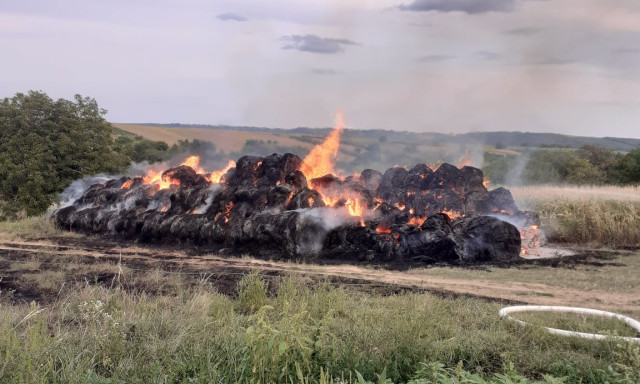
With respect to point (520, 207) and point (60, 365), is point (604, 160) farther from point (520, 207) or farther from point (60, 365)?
point (60, 365)

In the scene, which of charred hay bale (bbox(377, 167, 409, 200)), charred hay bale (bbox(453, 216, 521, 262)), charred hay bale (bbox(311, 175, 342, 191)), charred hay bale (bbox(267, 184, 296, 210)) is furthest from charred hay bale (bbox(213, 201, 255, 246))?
charred hay bale (bbox(453, 216, 521, 262))

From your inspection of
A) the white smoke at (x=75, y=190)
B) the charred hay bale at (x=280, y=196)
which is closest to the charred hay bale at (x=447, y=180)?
the charred hay bale at (x=280, y=196)

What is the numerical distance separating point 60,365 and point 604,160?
55.8 metres

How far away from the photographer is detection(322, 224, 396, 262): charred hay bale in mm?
13016

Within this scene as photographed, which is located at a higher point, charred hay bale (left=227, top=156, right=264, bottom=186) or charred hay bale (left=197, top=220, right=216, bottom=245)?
charred hay bale (left=227, top=156, right=264, bottom=186)

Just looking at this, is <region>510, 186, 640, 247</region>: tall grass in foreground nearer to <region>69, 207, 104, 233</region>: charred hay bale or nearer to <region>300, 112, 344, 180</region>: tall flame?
<region>300, 112, 344, 180</region>: tall flame

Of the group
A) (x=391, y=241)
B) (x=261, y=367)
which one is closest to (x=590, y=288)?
(x=391, y=241)

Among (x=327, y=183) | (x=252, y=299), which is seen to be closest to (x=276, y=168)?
(x=327, y=183)

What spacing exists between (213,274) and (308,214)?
4.24m

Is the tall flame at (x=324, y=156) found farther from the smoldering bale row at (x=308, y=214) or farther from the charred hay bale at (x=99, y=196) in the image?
the charred hay bale at (x=99, y=196)

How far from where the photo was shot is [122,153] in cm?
2762

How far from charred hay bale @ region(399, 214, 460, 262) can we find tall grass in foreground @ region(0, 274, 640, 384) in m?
6.23

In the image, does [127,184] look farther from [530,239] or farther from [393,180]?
[530,239]

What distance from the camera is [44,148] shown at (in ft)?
77.7
